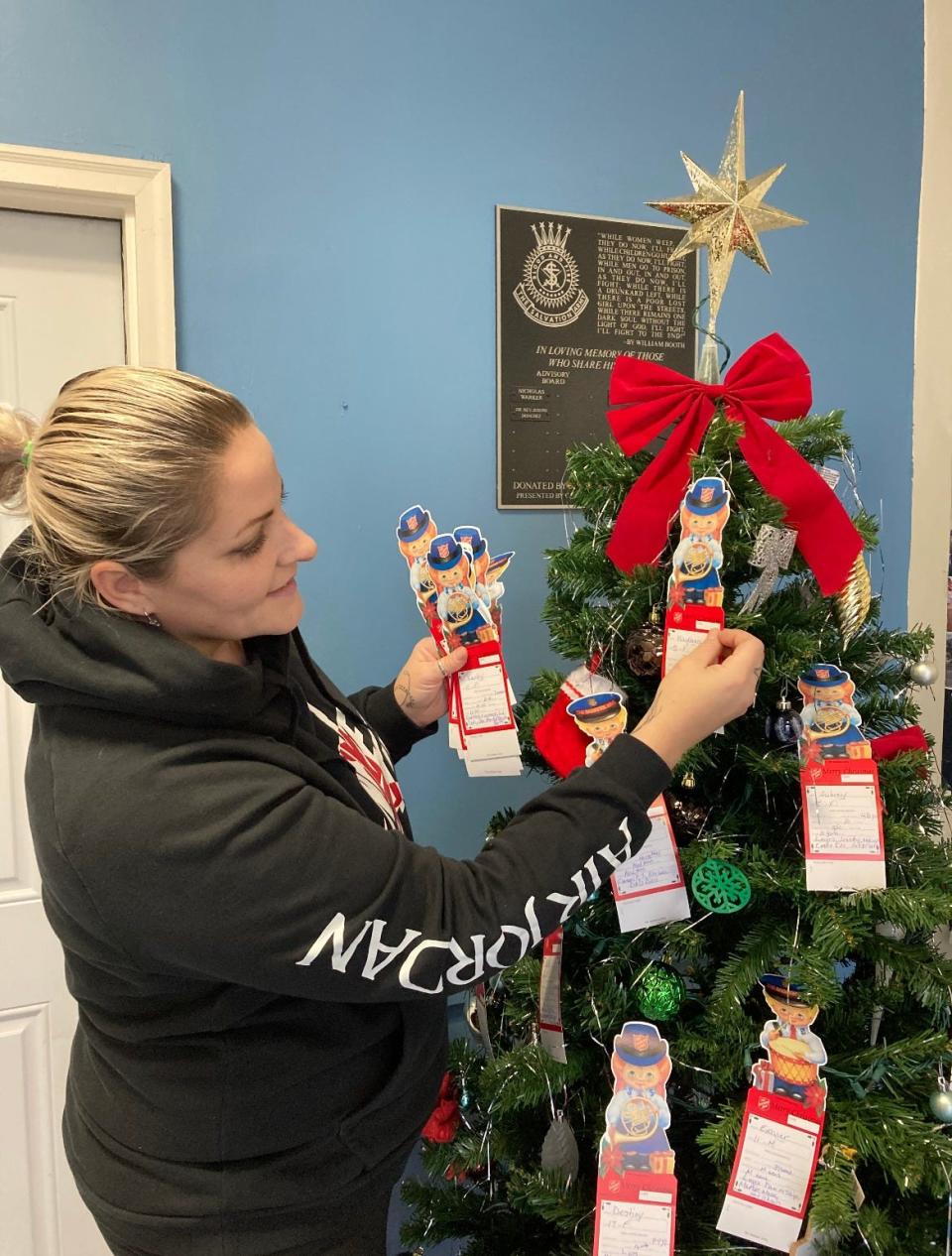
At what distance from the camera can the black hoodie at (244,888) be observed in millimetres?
645

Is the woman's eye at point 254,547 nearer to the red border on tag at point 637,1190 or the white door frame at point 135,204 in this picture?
the white door frame at point 135,204

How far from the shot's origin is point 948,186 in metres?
1.65

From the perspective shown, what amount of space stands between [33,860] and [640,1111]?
3.32 feet

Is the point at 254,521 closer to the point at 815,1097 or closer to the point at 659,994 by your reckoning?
the point at 659,994

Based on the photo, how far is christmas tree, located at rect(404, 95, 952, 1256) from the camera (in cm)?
83

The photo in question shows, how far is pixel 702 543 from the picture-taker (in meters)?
0.84

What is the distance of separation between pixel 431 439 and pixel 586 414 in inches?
10.7

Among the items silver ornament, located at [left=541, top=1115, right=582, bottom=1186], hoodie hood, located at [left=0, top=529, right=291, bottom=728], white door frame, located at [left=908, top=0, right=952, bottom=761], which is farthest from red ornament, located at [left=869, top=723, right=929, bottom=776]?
white door frame, located at [left=908, top=0, right=952, bottom=761]

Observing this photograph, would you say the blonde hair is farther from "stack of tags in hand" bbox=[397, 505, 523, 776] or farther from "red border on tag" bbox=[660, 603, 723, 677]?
"red border on tag" bbox=[660, 603, 723, 677]

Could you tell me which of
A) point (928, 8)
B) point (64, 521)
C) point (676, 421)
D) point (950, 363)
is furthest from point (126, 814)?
point (928, 8)

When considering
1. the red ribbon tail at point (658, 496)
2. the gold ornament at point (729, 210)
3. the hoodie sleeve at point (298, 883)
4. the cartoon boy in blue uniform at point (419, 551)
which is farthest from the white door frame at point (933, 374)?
the hoodie sleeve at point (298, 883)

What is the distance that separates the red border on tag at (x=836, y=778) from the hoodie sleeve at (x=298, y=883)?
0.24 m

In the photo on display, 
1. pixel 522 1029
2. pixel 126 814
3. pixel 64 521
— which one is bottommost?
pixel 522 1029

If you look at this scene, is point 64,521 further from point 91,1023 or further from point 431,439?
point 431,439
